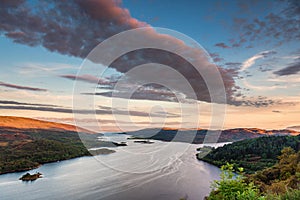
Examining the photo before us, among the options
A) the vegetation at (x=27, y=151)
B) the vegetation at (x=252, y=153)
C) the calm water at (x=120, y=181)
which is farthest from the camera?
the vegetation at (x=252, y=153)

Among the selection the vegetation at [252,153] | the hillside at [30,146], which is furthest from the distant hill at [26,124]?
the vegetation at [252,153]

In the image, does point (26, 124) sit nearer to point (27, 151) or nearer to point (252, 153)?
point (27, 151)

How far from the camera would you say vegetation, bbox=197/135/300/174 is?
2802 cm

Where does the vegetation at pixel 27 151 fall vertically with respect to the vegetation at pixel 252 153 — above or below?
below

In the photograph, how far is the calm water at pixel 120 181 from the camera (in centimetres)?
1741

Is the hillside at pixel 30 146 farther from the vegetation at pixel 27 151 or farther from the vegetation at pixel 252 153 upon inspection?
the vegetation at pixel 252 153

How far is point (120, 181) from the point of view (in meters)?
20.6

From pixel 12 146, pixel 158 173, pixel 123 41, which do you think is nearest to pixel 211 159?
pixel 158 173

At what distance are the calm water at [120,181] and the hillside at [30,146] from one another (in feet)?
9.33

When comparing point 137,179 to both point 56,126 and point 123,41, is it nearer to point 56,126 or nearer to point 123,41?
point 123,41

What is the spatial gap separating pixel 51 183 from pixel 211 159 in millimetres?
19745

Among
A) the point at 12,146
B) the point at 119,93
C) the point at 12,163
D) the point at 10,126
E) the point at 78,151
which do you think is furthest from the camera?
the point at 10,126

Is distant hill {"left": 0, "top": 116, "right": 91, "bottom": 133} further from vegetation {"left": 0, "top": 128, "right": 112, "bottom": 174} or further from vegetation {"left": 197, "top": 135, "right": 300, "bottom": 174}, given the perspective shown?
vegetation {"left": 197, "top": 135, "right": 300, "bottom": 174}

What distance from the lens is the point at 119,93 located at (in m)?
11.1
